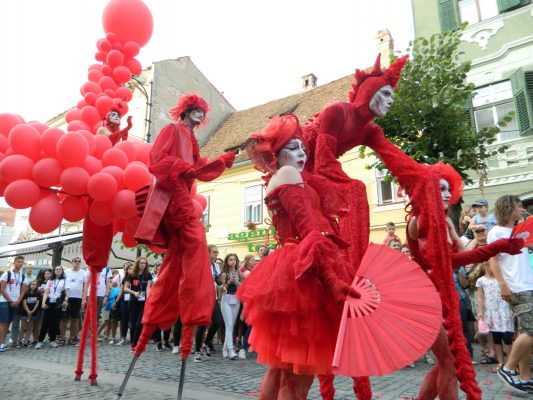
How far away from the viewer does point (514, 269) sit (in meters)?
4.39

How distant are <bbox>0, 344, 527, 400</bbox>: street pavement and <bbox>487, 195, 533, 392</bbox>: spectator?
8.4 inches

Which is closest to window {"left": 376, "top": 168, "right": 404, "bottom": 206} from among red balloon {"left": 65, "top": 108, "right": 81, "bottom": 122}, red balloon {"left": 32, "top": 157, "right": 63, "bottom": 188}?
red balloon {"left": 65, "top": 108, "right": 81, "bottom": 122}

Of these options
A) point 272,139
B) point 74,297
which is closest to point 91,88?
point 272,139

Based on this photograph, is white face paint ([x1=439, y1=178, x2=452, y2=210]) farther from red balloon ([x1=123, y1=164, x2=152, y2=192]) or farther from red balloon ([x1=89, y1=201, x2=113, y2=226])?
red balloon ([x1=89, y1=201, x2=113, y2=226])

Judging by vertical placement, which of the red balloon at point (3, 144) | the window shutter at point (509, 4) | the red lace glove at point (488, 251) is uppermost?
the window shutter at point (509, 4)

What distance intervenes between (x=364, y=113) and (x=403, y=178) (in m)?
0.61

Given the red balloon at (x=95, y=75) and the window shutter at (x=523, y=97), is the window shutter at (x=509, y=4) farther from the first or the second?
the red balloon at (x=95, y=75)

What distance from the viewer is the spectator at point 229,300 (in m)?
7.12

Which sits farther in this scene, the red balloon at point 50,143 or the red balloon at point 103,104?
the red balloon at point 103,104

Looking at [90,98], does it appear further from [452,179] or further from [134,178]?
[452,179]

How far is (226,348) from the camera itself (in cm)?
715

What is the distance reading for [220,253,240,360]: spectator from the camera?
7.12 meters

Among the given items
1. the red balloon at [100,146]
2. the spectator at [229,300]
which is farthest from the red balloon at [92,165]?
the spectator at [229,300]

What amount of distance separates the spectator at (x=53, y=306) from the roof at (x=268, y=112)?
11082 mm
